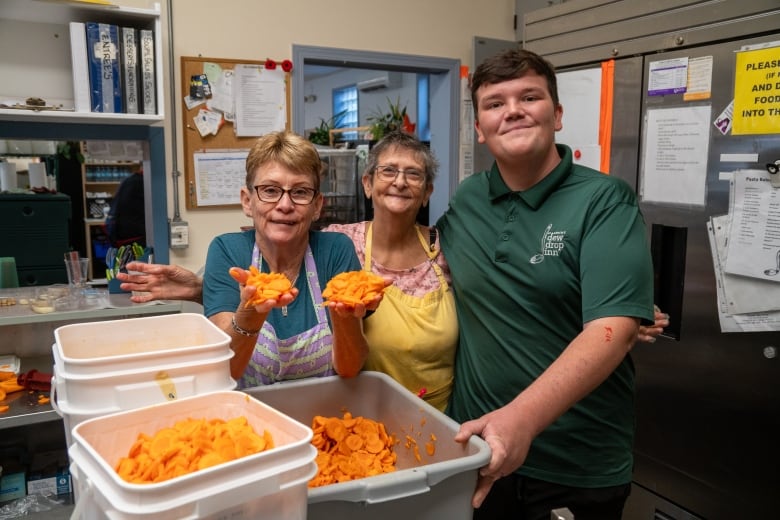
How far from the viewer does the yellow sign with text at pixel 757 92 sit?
2051mm

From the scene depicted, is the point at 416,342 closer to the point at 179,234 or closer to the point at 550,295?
the point at 550,295

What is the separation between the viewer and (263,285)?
1.21 m

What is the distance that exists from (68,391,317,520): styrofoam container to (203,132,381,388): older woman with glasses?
1.55 ft

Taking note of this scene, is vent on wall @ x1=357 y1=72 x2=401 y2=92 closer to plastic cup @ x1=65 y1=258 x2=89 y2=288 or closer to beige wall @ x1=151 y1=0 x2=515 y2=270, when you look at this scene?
beige wall @ x1=151 y1=0 x2=515 y2=270

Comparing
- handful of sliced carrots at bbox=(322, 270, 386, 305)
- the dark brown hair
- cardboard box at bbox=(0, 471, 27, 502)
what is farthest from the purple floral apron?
cardboard box at bbox=(0, 471, 27, 502)

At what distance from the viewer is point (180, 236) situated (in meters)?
3.17

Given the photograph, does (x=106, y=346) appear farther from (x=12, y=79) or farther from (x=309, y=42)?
(x=309, y=42)

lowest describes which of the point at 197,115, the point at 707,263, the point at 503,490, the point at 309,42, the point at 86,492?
the point at 503,490

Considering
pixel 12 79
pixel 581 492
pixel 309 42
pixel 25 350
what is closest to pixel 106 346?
pixel 581 492

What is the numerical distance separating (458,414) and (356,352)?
1.46ft

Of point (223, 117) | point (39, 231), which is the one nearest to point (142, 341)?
point (223, 117)

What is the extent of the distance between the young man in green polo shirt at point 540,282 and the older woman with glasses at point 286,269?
0.37 metres

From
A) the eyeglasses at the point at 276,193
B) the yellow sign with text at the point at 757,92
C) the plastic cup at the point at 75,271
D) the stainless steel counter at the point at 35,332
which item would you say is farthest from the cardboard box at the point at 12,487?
the yellow sign with text at the point at 757,92

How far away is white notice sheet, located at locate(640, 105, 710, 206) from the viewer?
7.56 feet
